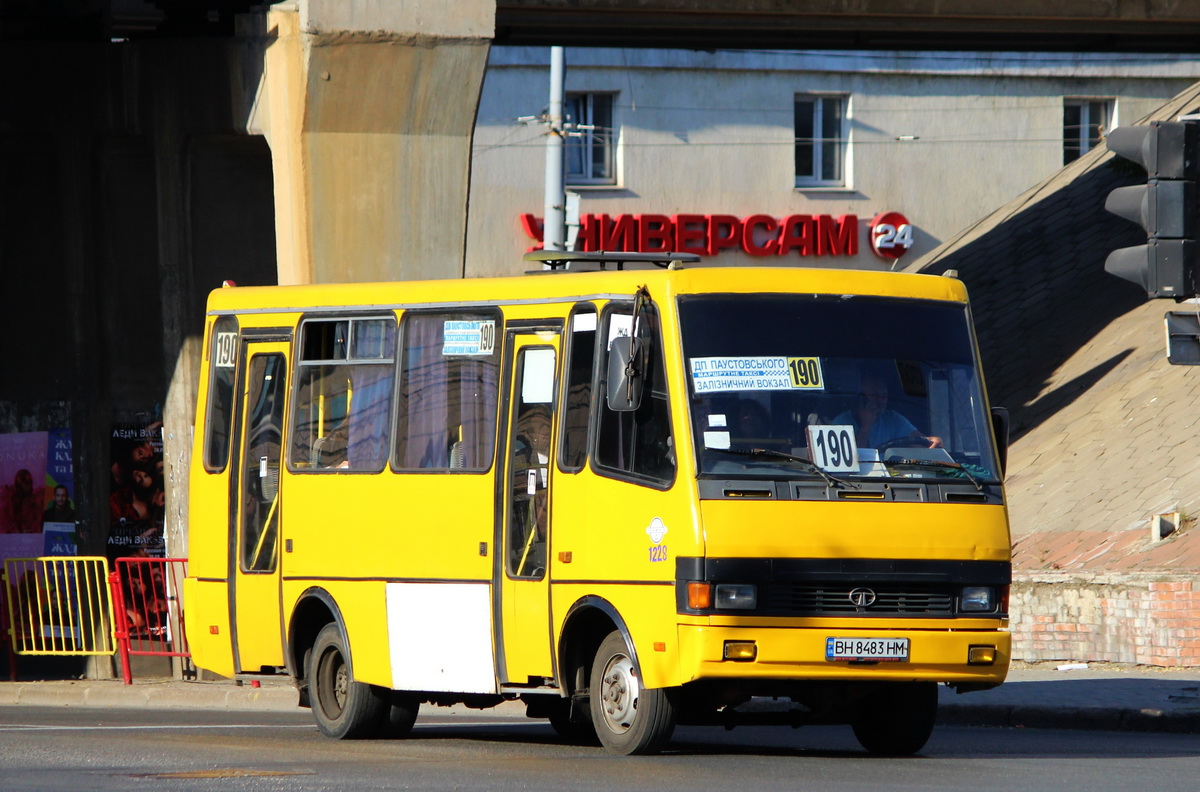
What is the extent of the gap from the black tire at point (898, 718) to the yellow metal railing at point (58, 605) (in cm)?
959

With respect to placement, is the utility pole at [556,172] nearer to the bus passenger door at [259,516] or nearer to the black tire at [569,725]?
the bus passenger door at [259,516]

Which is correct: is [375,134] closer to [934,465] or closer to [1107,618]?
[1107,618]

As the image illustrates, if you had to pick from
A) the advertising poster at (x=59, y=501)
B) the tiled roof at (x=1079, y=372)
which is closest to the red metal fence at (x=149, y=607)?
the advertising poster at (x=59, y=501)

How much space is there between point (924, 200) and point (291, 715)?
32.6 meters

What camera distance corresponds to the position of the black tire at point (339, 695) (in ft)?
42.6

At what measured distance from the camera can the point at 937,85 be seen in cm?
4616

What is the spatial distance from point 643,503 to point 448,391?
6.85 ft

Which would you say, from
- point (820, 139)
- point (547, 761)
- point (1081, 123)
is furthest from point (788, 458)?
point (1081, 123)

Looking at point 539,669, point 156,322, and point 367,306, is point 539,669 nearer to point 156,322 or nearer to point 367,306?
point 367,306

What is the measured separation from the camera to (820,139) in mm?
45844

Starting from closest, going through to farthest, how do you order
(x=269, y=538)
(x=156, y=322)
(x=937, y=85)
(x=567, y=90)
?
(x=269, y=538) → (x=156, y=322) → (x=567, y=90) → (x=937, y=85)

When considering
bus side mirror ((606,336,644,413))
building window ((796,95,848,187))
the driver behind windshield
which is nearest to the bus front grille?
the driver behind windshield

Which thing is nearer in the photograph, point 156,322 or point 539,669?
point 539,669

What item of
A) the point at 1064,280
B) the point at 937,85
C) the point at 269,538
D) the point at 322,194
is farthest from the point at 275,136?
the point at 937,85
